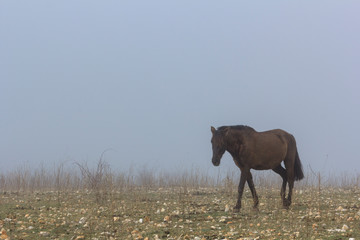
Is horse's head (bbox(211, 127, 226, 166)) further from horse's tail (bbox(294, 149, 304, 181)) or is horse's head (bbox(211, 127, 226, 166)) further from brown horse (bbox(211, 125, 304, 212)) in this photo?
horse's tail (bbox(294, 149, 304, 181))

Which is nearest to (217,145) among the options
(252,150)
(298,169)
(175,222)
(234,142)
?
(234,142)

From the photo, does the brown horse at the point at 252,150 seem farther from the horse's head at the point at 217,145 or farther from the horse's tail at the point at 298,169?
the horse's tail at the point at 298,169

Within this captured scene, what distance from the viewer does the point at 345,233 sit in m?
8.41

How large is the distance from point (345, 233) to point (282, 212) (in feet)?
11.0

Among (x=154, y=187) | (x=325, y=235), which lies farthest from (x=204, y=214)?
(x=154, y=187)

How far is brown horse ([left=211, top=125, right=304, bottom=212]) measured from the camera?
12.1 metres

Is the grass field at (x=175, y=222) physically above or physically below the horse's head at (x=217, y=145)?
below

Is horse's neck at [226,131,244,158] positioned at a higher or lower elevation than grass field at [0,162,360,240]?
higher

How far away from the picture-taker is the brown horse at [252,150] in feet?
39.8

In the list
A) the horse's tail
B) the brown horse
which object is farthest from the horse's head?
the horse's tail

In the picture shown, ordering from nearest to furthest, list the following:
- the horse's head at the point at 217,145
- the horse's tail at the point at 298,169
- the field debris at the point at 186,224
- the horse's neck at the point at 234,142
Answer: the field debris at the point at 186,224 < the horse's head at the point at 217,145 < the horse's neck at the point at 234,142 < the horse's tail at the point at 298,169

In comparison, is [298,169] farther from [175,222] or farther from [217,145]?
[175,222]

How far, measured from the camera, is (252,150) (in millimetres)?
12375

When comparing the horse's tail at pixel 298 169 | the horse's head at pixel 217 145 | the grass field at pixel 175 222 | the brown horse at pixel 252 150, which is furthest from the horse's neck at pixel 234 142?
the horse's tail at pixel 298 169
